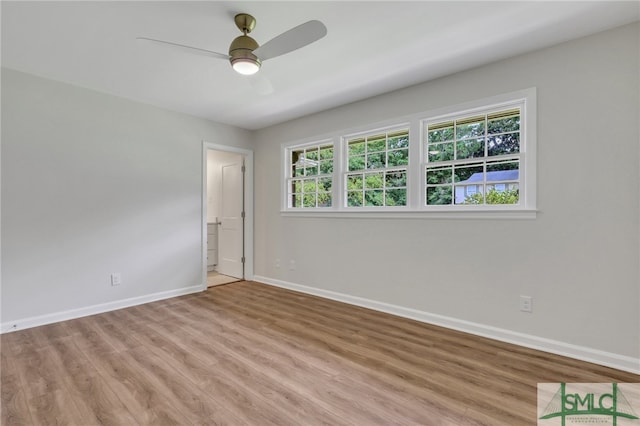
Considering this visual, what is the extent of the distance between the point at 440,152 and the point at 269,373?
8.75 ft

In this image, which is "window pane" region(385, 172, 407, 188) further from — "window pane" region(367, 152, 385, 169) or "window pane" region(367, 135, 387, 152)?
"window pane" region(367, 135, 387, 152)

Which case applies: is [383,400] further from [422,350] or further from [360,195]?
[360,195]

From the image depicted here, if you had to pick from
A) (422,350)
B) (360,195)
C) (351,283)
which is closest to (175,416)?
(422,350)

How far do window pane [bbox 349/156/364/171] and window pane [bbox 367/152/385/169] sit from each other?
0.36 ft

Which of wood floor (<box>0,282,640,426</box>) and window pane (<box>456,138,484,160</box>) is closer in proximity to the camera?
wood floor (<box>0,282,640,426</box>)

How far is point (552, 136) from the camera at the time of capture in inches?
99.0

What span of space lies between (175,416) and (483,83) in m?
3.59

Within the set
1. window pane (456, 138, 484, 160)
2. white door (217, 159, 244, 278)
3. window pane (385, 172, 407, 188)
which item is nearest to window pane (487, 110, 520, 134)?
window pane (456, 138, 484, 160)

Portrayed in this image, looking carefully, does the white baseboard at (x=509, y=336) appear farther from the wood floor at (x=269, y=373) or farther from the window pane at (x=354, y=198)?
the window pane at (x=354, y=198)

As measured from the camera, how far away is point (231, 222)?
17.4 ft

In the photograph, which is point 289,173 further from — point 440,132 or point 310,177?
point 440,132

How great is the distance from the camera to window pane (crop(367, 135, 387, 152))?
3652 mm

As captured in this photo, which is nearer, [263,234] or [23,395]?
[23,395]

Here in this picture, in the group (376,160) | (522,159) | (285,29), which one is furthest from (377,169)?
(285,29)
